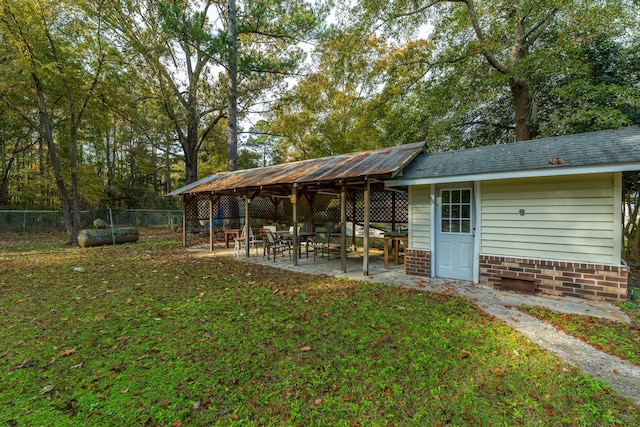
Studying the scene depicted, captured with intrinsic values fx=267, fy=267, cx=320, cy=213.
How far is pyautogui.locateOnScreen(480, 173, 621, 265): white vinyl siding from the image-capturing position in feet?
13.8

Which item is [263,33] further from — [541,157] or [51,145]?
[541,157]

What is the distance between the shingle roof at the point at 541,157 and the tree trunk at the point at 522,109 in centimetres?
499

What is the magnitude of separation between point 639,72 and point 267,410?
1268cm

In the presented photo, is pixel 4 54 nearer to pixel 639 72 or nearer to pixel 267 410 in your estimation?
pixel 267 410

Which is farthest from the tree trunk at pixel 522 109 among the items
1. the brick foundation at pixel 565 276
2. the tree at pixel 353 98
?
the brick foundation at pixel 565 276

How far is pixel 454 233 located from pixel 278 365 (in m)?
4.53

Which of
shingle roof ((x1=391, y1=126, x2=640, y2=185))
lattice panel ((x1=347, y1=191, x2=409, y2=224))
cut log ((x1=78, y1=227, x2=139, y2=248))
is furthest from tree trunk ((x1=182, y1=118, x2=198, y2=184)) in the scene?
shingle roof ((x1=391, y1=126, x2=640, y2=185))

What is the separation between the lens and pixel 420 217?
5891 mm

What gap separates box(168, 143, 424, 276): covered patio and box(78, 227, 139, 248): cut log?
8.48 feet

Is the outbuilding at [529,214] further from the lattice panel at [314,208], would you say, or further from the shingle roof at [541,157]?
the lattice panel at [314,208]

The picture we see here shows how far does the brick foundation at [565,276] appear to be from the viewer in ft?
13.7

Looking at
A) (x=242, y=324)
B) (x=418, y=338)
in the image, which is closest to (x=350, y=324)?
(x=418, y=338)

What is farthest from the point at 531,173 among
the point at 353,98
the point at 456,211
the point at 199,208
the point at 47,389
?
the point at 353,98

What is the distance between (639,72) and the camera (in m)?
7.84
